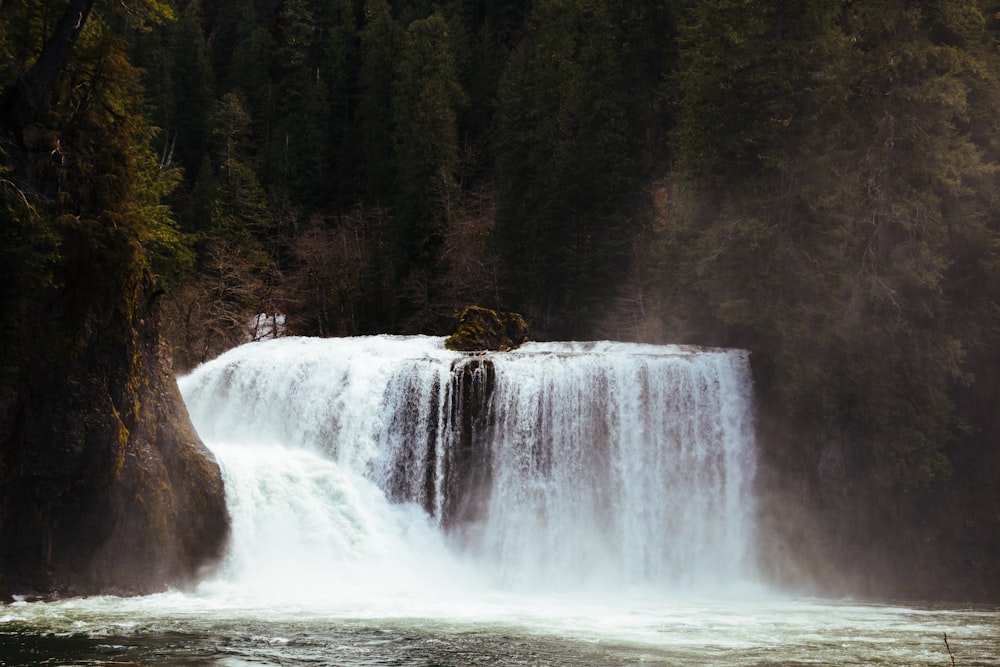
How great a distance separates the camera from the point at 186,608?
1809 cm

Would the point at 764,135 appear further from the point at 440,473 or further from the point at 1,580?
the point at 1,580

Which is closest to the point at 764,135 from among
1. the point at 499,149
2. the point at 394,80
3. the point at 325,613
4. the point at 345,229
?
the point at 325,613

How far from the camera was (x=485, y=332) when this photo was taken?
30688 mm

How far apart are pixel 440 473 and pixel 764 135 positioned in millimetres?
12415

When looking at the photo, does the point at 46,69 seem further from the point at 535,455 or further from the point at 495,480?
the point at 535,455

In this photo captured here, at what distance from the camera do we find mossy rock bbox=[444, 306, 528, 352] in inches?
1174

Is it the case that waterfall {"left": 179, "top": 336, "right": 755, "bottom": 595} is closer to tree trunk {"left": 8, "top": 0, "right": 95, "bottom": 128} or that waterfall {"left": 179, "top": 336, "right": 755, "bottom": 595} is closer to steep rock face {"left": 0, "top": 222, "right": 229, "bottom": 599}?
steep rock face {"left": 0, "top": 222, "right": 229, "bottom": 599}

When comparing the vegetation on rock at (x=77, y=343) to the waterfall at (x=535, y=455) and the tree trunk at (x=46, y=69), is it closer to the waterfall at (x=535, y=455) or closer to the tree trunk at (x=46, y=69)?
the tree trunk at (x=46, y=69)

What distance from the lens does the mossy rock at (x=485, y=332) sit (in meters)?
29.8

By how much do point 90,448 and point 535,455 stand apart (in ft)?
33.3

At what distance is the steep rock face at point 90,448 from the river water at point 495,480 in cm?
143

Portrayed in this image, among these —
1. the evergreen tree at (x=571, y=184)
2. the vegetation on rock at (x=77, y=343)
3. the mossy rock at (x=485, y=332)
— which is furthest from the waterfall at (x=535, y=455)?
the evergreen tree at (x=571, y=184)

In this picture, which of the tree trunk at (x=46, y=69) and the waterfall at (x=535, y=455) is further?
the waterfall at (x=535, y=455)

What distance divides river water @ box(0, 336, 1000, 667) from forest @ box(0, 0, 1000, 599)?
196 centimetres
